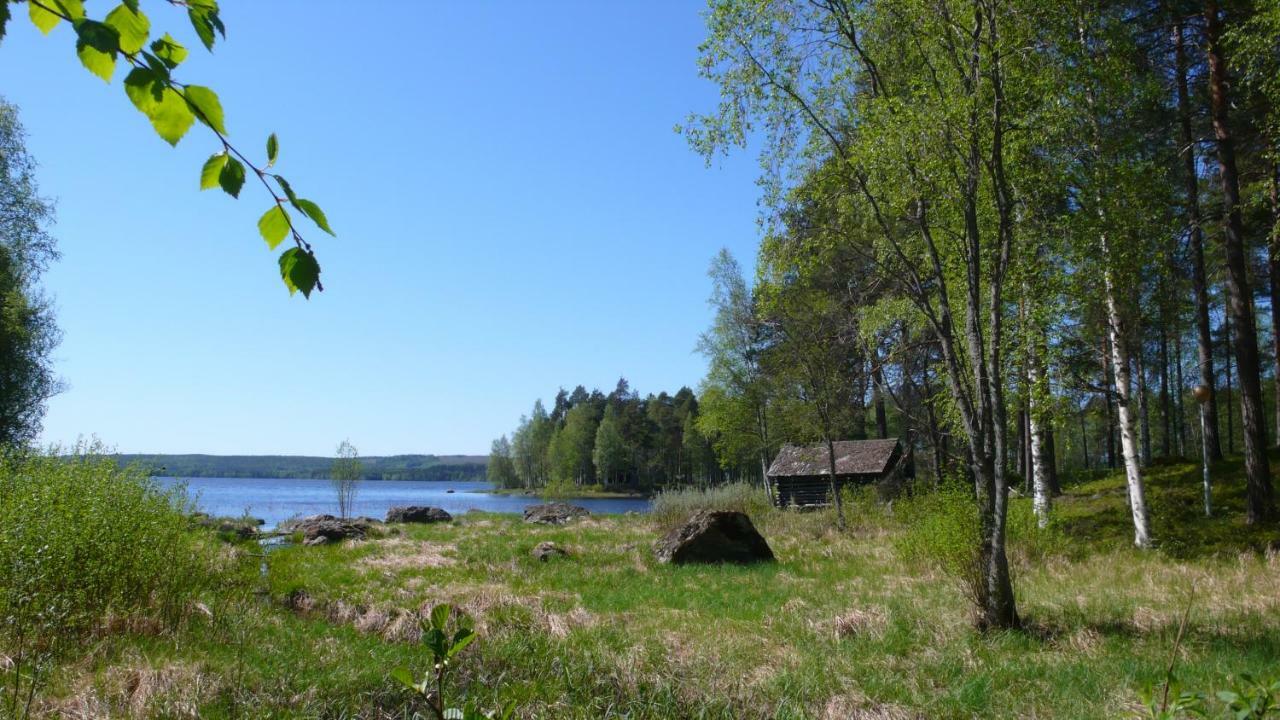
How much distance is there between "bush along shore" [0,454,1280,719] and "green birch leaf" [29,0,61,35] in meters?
1.47

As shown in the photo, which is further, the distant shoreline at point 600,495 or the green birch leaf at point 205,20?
the distant shoreline at point 600,495

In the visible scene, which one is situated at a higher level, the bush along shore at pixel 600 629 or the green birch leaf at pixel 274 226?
the green birch leaf at pixel 274 226

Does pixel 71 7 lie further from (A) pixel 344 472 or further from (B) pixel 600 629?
(A) pixel 344 472

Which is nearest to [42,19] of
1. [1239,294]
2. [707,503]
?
[1239,294]

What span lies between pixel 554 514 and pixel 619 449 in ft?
154

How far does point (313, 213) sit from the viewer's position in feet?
4.17

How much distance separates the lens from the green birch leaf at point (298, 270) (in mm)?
1334

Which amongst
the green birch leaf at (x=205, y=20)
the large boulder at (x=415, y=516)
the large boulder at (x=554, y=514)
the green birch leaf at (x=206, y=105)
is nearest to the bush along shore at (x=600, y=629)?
the green birch leaf at (x=206, y=105)

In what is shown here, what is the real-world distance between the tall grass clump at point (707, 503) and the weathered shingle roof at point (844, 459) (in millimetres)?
4055

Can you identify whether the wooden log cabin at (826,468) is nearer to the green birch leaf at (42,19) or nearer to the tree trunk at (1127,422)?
the tree trunk at (1127,422)

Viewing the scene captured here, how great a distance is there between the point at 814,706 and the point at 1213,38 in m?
13.7

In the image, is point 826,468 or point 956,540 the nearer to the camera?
point 956,540

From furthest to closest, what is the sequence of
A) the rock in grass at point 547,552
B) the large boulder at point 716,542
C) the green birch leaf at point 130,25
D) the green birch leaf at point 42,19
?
1. the rock in grass at point 547,552
2. the large boulder at point 716,542
3. the green birch leaf at point 42,19
4. the green birch leaf at point 130,25

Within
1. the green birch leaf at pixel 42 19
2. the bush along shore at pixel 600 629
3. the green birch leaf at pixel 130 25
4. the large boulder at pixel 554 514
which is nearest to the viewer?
the green birch leaf at pixel 130 25
